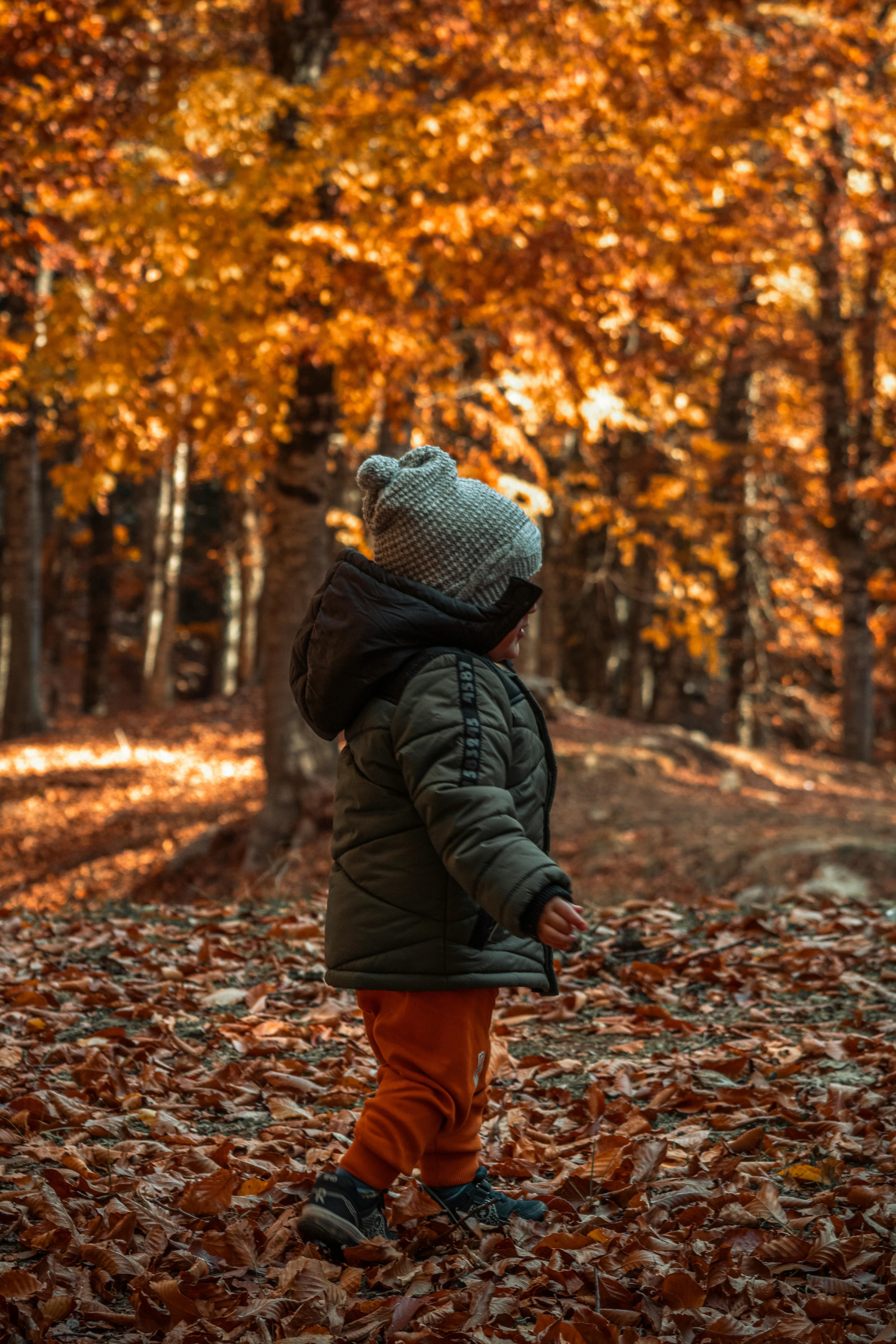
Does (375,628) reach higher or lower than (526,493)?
lower

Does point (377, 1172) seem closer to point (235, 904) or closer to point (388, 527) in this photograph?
point (388, 527)

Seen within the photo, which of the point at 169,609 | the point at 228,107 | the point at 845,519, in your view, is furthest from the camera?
the point at 169,609

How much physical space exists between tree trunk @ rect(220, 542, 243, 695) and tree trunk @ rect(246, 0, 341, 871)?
10.3 metres

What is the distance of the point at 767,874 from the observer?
772 centimetres

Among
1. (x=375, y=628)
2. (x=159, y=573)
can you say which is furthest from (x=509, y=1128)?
(x=159, y=573)

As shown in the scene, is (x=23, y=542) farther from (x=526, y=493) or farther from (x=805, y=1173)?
(x=805, y=1173)

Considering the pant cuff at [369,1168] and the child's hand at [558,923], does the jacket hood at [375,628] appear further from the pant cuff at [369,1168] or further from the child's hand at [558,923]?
the pant cuff at [369,1168]

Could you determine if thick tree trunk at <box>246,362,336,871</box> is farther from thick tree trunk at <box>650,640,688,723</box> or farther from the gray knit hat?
thick tree trunk at <box>650,640,688,723</box>

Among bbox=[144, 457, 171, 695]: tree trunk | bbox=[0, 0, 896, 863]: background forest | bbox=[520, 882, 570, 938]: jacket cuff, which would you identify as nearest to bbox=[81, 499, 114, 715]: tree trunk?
bbox=[144, 457, 171, 695]: tree trunk

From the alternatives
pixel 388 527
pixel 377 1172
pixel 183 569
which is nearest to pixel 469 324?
pixel 388 527

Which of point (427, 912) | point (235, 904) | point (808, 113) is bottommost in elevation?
point (235, 904)

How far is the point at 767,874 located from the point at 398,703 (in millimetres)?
5669

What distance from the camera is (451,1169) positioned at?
9.41 feet

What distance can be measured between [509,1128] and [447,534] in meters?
1.93
